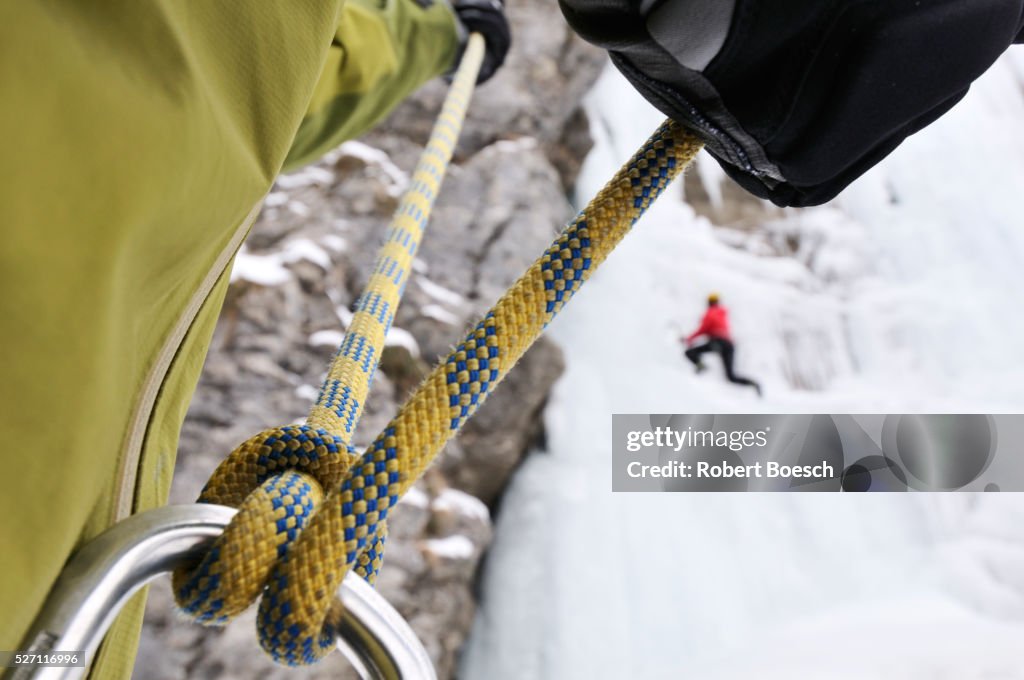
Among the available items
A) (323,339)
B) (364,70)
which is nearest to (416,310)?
(323,339)

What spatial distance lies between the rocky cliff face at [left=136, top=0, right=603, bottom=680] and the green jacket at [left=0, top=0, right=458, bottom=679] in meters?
1.21

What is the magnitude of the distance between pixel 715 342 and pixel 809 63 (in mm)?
2850

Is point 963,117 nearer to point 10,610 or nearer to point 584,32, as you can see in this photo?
point 584,32

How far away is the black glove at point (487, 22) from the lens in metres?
1.12

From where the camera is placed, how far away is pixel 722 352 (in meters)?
3.07

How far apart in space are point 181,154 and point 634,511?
2317 mm

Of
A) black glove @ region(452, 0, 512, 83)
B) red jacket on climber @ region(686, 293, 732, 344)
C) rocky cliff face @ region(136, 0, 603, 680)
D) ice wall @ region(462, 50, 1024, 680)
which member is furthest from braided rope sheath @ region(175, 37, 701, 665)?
red jacket on climber @ region(686, 293, 732, 344)

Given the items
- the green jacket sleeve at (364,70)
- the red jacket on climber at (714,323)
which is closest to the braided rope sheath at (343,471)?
the green jacket sleeve at (364,70)

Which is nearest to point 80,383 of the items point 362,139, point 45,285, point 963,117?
point 45,285

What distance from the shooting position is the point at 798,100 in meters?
0.30

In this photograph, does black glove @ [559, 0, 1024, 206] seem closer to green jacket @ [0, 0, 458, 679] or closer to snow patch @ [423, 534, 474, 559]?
green jacket @ [0, 0, 458, 679]

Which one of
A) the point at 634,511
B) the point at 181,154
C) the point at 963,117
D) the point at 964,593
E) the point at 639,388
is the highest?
the point at 963,117

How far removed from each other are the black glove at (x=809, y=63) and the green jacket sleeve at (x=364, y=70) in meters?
0.41

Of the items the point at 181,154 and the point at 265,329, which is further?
the point at 265,329
